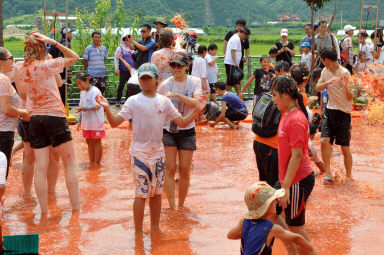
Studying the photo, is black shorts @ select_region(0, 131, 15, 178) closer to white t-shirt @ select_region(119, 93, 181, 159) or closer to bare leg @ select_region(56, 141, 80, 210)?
bare leg @ select_region(56, 141, 80, 210)

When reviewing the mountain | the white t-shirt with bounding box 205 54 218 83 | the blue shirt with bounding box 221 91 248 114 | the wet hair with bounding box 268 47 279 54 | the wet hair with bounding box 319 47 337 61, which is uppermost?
the mountain

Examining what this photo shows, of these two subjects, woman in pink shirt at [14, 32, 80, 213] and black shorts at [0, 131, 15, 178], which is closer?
woman in pink shirt at [14, 32, 80, 213]

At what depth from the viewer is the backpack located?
603 centimetres

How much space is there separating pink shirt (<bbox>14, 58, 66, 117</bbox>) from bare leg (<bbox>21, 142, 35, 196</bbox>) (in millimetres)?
934

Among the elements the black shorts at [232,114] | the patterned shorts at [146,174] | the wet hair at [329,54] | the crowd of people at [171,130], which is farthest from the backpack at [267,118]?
the black shorts at [232,114]

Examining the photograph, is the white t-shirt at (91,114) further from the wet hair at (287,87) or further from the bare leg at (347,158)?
the wet hair at (287,87)

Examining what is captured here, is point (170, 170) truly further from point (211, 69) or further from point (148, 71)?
point (211, 69)

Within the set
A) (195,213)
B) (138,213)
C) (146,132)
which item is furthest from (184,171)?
(146,132)

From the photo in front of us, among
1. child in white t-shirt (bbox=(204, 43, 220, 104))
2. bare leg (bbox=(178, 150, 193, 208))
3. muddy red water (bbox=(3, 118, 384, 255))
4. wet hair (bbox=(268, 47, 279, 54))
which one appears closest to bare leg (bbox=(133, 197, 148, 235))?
muddy red water (bbox=(3, 118, 384, 255))

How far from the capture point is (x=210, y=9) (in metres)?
98.5

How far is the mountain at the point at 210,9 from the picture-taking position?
85.1m

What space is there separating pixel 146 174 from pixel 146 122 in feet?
1.69

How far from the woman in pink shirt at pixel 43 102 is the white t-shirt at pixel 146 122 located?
122 centimetres

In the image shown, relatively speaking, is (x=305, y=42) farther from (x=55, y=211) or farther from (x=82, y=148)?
(x=55, y=211)
